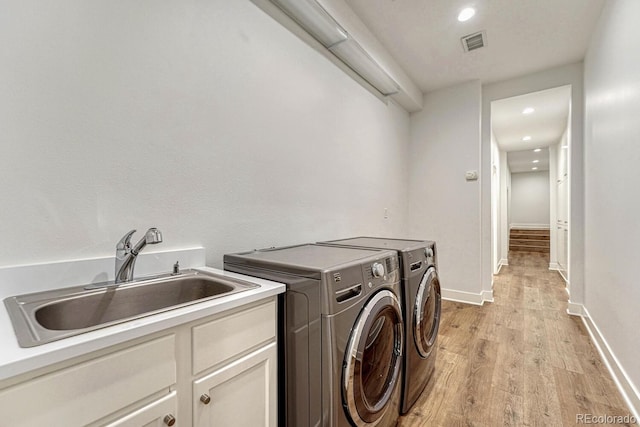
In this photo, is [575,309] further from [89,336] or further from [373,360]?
[89,336]

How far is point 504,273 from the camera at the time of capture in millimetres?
5254

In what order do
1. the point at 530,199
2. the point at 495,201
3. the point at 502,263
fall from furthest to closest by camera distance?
the point at 530,199 → the point at 502,263 → the point at 495,201

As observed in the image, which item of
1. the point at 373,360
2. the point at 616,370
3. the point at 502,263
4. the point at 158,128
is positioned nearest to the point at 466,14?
the point at 158,128

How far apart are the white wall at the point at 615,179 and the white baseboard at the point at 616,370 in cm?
3

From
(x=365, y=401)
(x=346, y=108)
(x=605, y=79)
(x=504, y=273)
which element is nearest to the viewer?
(x=365, y=401)

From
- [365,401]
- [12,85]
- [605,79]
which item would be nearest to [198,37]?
[12,85]

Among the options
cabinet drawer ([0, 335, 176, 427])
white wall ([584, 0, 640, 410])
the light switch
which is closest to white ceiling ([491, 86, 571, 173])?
white wall ([584, 0, 640, 410])

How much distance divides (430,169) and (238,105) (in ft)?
9.50

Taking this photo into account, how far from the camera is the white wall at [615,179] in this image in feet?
5.19

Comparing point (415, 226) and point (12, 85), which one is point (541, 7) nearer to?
point (415, 226)

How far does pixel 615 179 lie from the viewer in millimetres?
1898

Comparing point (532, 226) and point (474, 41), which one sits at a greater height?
point (474, 41)

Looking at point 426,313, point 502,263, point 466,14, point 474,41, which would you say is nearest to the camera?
point 426,313

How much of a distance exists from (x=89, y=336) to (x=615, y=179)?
2.90 metres
